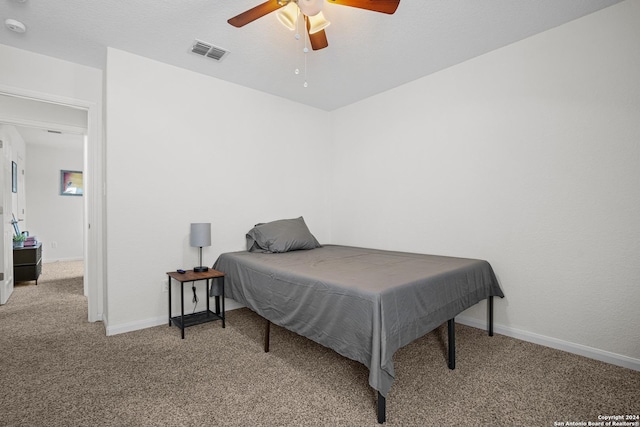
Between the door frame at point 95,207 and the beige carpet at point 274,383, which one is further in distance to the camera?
the door frame at point 95,207

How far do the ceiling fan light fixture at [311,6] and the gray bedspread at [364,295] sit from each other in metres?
1.61

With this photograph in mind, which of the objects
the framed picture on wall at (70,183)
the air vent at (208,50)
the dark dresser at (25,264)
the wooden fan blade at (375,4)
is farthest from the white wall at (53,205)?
the wooden fan blade at (375,4)

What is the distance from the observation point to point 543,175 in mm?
2453

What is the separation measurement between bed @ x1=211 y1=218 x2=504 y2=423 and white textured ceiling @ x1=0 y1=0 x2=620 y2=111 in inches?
73.2

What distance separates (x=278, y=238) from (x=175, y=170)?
1.24 m

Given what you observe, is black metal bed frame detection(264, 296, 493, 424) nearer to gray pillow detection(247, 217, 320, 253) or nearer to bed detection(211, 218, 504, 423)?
bed detection(211, 218, 504, 423)

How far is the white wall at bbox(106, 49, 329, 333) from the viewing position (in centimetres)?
273

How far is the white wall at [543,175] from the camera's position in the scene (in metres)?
2.13

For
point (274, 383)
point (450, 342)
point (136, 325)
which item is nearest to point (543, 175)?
point (450, 342)

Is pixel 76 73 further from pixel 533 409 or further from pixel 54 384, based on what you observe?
pixel 533 409

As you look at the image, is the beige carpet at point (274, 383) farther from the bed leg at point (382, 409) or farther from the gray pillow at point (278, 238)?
the gray pillow at point (278, 238)

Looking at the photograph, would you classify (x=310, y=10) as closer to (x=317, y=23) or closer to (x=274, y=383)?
(x=317, y=23)

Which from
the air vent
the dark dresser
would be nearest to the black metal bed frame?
the air vent

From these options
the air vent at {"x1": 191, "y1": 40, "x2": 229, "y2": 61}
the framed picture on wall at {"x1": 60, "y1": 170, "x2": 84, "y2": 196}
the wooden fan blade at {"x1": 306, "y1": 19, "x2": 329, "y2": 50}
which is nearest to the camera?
the wooden fan blade at {"x1": 306, "y1": 19, "x2": 329, "y2": 50}
